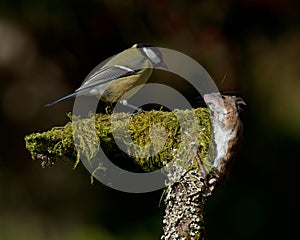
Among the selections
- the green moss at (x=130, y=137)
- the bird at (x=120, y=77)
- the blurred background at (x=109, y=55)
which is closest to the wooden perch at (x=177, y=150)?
the green moss at (x=130, y=137)

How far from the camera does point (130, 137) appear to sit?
87.7 inches

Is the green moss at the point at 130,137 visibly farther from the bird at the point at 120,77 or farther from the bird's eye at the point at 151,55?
the bird's eye at the point at 151,55

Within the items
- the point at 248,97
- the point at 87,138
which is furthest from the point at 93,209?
the point at 87,138

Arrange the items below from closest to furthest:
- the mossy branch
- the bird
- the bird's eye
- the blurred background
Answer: the mossy branch → the bird → the bird's eye → the blurred background

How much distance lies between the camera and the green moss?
7.24ft

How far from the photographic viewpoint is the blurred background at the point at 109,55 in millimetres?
4012

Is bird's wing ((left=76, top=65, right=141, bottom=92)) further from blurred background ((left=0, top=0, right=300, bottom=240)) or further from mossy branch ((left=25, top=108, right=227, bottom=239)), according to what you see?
blurred background ((left=0, top=0, right=300, bottom=240))

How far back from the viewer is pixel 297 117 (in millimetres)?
4023

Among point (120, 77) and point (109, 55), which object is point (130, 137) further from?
point (109, 55)

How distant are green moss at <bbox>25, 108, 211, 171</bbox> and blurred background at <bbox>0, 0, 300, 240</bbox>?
172 centimetres

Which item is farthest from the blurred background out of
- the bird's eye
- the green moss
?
the green moss

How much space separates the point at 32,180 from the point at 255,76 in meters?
1.36

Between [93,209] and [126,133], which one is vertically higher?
[126,133]

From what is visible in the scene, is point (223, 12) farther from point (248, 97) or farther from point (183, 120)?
point (183, 120)
